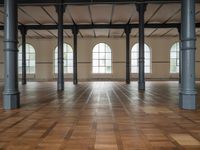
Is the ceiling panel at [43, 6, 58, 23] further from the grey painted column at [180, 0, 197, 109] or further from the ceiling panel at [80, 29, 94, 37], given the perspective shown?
Answer: the grey painted column at [180, 0, 197, 109]

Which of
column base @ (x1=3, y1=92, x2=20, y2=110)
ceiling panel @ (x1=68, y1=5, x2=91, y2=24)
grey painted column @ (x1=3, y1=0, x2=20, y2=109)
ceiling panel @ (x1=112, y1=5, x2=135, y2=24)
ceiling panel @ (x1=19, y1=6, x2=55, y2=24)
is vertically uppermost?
ceiling panel @ (x1=112, y1=5, x2=135, y2=24)

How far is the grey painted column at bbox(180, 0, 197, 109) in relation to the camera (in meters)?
7.58

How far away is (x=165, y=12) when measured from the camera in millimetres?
18797

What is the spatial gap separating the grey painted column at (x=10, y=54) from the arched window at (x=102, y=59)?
25.1m

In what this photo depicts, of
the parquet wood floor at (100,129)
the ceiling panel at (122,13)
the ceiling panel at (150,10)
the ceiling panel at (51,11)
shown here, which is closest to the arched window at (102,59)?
the ceiling panel at (122,13)

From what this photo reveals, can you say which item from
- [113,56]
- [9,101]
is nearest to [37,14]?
[9,101]

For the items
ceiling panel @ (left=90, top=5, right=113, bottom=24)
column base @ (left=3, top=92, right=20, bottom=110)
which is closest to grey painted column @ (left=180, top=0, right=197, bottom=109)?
column base @ (left=3, top=92, right=20, bottom=110)

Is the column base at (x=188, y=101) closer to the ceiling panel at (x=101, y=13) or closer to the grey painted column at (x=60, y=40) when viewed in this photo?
the grey painted column at (x=60, y=40)

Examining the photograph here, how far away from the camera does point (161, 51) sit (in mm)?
32500

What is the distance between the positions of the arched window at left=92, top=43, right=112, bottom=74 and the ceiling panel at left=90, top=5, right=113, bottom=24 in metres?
10.6

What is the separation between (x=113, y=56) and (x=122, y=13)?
45.3 feet

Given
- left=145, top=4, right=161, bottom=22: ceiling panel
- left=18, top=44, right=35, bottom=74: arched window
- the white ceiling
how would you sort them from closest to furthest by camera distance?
left=145, top=4, right=161, bottom=22: ceiling panel → the white ceiling → left=18, top=44, right=35, bottom=74: arched window

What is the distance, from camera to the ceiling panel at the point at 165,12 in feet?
56.2

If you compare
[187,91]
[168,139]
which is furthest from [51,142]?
[187,91]
